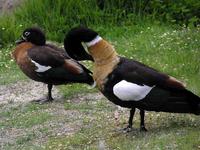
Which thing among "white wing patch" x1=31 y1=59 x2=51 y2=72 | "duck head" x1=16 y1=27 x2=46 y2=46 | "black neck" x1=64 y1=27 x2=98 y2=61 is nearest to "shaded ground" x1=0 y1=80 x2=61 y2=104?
"white wing patch" x1=31 y1=59 x2=51 y2=72

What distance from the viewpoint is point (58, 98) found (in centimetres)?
984

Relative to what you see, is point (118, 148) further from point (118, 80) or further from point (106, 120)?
point (106, 120)

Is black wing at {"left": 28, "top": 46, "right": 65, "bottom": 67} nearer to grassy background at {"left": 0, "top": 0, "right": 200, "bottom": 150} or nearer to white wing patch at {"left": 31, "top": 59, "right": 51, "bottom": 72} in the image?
white wing patch at {"left": 31, "top": 59, "right": 51, "bottom": 72}

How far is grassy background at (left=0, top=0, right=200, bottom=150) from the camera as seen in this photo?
745 centimetres

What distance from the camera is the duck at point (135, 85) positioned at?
729cm

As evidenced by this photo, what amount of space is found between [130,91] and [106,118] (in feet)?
4.17

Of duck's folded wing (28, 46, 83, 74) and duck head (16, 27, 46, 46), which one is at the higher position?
duck head (16, 27, 46, 46)

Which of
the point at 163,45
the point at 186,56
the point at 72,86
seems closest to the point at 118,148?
the point at 72,86

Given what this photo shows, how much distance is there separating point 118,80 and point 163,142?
84 cm

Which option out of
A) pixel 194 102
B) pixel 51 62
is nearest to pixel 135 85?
pixel 194 102

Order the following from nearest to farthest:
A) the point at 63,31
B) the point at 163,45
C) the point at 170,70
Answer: the point at 170,70 → the point at 163,45 → the point at 63,31

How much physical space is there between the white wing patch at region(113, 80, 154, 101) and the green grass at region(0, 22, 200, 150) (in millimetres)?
459

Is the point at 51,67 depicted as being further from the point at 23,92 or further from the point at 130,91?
the point at 130,91

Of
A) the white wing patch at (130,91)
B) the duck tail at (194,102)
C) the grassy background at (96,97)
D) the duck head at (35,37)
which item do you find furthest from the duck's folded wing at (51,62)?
the duck tail at (194,102)
